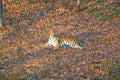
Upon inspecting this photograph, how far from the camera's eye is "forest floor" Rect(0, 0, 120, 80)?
1259cm

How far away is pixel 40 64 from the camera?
43.3 ft

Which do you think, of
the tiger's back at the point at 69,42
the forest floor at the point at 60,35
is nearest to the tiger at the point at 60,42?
the tiger's back at the point at 69,42

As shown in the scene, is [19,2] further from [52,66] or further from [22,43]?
[52,66]

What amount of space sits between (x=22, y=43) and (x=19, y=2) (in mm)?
6374

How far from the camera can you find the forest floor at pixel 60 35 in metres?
12.6

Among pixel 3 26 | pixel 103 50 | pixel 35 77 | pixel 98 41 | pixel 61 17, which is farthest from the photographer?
pixel 61 17

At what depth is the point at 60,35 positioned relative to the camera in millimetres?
16656

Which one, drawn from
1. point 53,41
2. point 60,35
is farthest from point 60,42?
point 60,35

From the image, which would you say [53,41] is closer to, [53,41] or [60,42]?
[53,41]

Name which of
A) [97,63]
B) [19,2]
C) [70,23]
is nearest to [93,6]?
[70,23]

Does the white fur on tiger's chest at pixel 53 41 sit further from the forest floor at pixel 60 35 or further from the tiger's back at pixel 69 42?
the forest floor at pixel 60 35

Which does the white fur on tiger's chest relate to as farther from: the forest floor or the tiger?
the forest floor

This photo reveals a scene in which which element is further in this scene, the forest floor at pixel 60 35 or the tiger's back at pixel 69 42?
the tiger's back at pixel 69 42

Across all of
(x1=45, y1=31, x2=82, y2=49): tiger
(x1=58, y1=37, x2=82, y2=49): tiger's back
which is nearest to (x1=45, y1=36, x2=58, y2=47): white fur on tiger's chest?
(x1=45, y1=31, x2=82, y2=49): tiger
